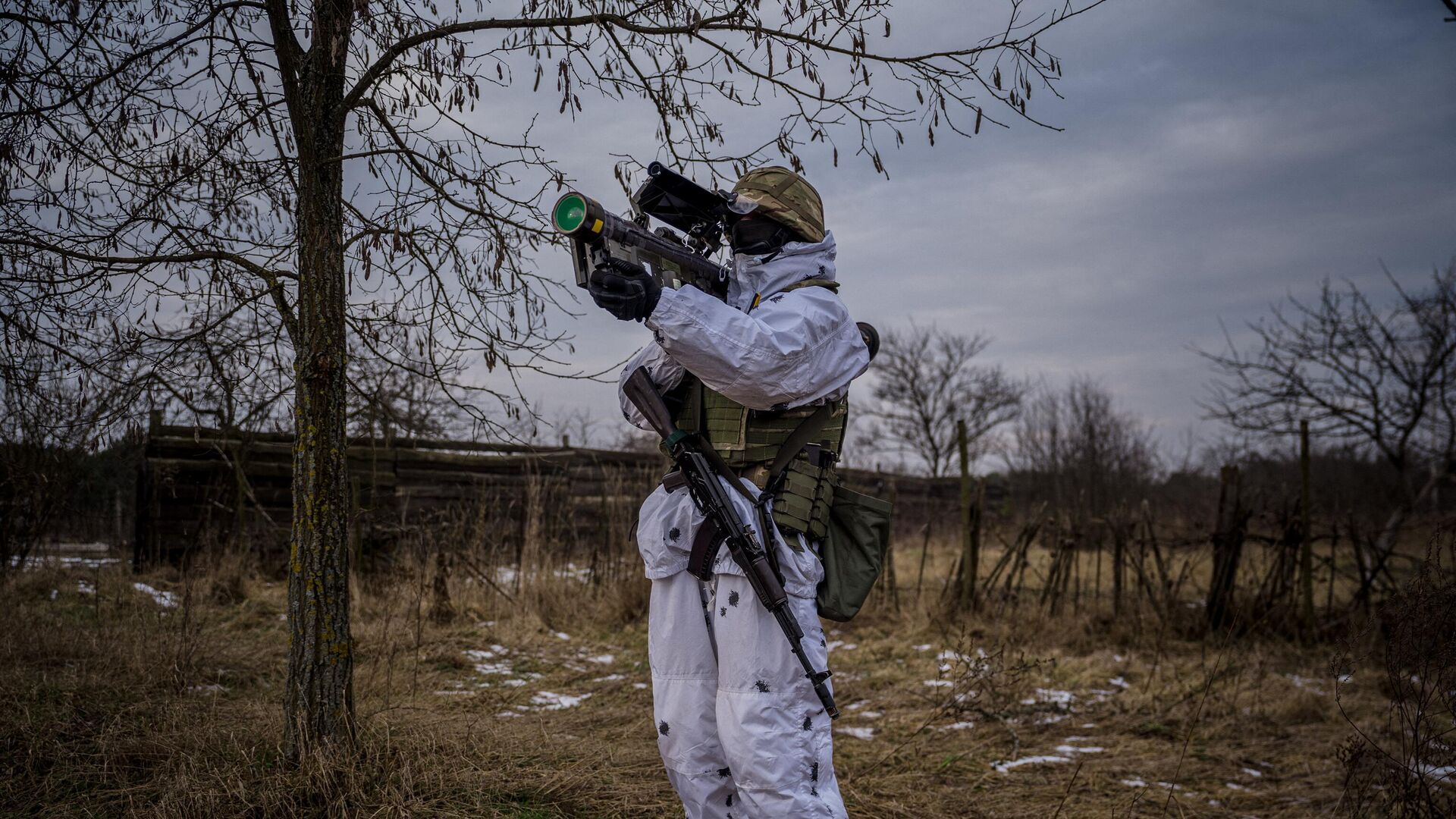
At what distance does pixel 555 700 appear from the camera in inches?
202

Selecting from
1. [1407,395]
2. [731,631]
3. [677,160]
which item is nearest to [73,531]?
Result: [677,160]

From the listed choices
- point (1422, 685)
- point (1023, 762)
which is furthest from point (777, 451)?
point (1023, 762)

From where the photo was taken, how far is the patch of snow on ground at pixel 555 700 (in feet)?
16.3

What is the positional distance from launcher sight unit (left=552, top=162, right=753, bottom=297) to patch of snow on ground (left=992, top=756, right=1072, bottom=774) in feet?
9.53

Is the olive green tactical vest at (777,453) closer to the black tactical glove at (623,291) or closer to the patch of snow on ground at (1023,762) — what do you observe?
the black tactical glove at (623,291)

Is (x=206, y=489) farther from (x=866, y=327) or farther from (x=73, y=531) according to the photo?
(x=866, y=327)

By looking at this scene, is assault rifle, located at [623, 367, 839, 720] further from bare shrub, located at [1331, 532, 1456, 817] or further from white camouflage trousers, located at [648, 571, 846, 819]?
bare shrub, located at [1331, 532, 1456, 817]

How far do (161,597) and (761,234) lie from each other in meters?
5.99

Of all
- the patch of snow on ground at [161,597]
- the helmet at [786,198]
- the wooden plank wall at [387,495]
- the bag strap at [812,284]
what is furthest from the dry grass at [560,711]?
Result: the helmet at [786,198]

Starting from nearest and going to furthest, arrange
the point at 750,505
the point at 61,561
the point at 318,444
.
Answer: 1. the point at 750,505
2. the point at 318,444
3. the point at 61,561

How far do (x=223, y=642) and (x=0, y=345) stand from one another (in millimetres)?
2442

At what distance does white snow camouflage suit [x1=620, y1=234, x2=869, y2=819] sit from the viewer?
89.7 inches

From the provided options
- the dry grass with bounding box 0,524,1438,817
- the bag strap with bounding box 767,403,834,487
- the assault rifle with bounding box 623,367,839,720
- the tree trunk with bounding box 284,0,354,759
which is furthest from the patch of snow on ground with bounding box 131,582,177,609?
the bag strap with bounding box 767,403,834,487

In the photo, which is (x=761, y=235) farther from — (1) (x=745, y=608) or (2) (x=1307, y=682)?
(2) (x=1307, y=682)
